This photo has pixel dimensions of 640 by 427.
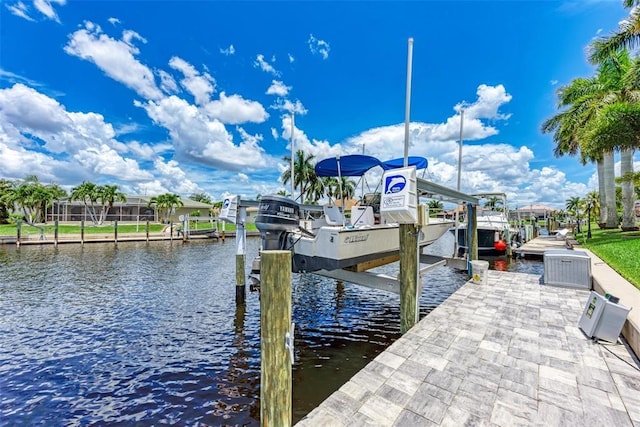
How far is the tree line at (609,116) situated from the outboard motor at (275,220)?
545 inches

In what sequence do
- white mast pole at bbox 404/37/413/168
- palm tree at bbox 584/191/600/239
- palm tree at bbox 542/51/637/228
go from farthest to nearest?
palm tree at bbox 584/191/600/239 < palm tree at bbox 542/51/637/228 < white mast pole at bbox 404/37/413/168

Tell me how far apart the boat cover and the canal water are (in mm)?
3917

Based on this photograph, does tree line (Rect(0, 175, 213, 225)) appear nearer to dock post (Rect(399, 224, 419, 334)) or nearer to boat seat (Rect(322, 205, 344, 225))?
boat seat (Rect(322, 205, 344, 225))

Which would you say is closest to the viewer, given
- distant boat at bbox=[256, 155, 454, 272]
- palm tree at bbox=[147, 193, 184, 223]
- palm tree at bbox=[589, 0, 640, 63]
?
distant boat at bbox=[256, 155, 454, 272]

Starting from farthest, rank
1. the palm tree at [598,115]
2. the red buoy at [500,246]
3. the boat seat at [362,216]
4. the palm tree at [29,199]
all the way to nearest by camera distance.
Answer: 1. the palm tree at [29,199]
2. the red buoy at [500,246]
3. the palm tree at [598,115]
4. the boat seat at [362,216]

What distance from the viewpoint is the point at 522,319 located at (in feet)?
16.6

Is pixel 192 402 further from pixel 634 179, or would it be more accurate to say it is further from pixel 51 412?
pixel 634 179

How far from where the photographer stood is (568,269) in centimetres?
727

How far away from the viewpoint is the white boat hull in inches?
229

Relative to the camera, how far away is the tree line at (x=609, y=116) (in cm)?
1213

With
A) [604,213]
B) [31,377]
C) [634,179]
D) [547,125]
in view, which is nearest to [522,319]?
[31,377]

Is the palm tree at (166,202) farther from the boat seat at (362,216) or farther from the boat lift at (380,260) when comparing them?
the boat seat at (362,216)

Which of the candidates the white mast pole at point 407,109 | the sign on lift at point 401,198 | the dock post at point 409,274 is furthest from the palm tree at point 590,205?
the sign on lift at point 401,198

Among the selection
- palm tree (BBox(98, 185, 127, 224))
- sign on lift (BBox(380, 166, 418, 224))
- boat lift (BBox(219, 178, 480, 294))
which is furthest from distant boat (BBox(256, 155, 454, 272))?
palm tree (BBox(98, 185, 127, 224))
